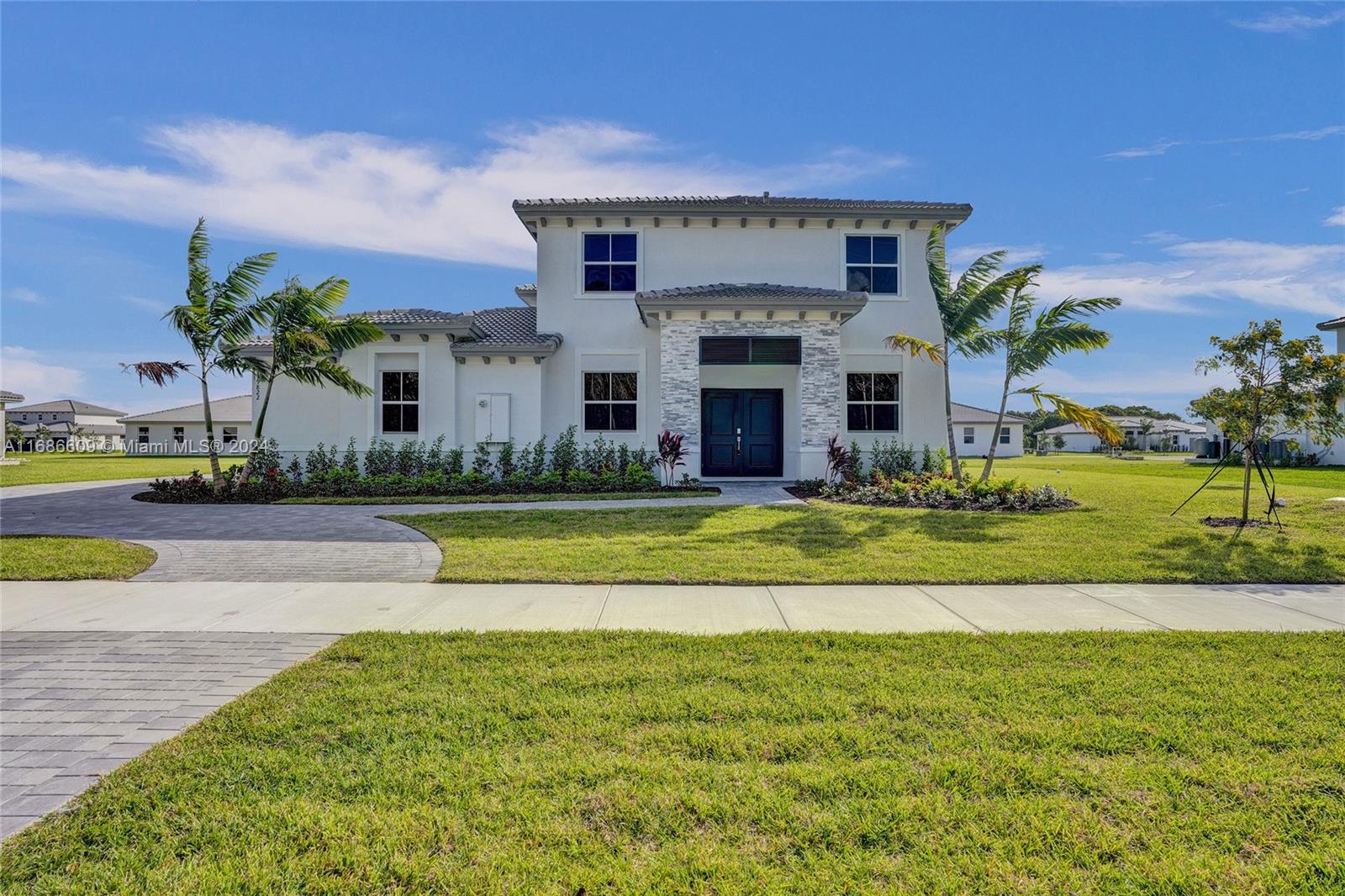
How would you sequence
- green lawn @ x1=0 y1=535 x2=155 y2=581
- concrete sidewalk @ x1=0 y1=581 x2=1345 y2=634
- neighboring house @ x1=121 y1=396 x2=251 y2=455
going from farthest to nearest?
1. neighboring house @ x1=121 y1=396 x2=251 y2=455
2. green lawn @ x1=0 y1=535 x2=155 y2=581
3. concrete sidewalk @ x1=0 y1=581 x2=1345 y2=634

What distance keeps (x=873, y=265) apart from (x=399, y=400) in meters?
12.8

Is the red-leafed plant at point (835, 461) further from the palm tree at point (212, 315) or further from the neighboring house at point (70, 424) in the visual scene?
the neighboring house at point (70, 424)

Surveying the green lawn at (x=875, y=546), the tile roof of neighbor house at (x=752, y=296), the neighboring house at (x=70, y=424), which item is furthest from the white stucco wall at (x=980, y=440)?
the neighboring house at (x=70, y=424)

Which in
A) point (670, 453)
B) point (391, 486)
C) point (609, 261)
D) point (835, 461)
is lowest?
point (391, 486)

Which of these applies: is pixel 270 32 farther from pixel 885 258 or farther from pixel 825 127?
pixel 885 258

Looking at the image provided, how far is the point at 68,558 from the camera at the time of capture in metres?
7.92

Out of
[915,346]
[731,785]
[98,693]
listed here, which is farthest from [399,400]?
[731,785]

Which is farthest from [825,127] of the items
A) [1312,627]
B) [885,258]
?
[1312,627]

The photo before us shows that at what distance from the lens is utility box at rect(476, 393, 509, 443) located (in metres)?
16.4

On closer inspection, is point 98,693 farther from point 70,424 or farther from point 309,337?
point 70,424

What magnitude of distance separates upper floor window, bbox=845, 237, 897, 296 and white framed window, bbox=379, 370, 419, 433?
11.6m

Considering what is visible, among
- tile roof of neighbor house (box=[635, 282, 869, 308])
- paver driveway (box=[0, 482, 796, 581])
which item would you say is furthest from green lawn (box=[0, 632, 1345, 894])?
tile roof of neighbor house (box=[635, 282, 869, 308])

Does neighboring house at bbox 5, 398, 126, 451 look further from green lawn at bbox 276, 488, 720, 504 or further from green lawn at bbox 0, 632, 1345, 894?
green lawn at bbox 0, 632, 1345, 894

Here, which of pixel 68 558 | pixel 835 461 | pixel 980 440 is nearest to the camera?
pixel 68 558
